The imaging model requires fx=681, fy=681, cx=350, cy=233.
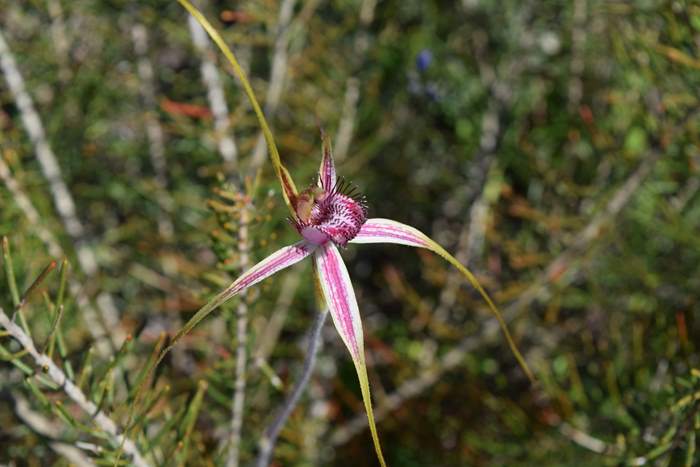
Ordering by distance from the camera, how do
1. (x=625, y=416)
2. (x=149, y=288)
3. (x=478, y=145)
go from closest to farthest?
(x=625, y=416)
(x=478, y=145)
(x=149, y=288)

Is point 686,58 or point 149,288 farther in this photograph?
point 149,288

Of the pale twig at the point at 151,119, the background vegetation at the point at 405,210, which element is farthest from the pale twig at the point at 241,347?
the pale twig at the point at 151,119

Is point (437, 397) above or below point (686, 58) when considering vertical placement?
below

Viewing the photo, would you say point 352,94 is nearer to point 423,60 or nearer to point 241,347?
point 423,60

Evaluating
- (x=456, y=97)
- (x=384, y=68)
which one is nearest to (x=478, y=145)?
(x=456, y=97)

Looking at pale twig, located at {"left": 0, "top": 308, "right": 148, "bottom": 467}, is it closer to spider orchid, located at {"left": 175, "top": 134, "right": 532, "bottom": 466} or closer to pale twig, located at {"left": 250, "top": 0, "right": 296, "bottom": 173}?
spider orchid, located at {"left": 175, "top": 134, "right": 532, "bottom": 466}

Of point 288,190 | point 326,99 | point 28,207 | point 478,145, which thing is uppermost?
point 326,99

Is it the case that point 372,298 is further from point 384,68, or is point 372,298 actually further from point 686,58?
point 686,58

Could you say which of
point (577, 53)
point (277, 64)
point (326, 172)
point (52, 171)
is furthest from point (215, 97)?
point (577, 53)

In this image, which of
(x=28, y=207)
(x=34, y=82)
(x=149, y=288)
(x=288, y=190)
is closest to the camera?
(x=288, y=190)

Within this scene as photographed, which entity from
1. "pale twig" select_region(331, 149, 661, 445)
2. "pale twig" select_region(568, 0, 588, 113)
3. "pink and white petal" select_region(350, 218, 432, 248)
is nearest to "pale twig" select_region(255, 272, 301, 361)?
"pale twig" select_region(331, 149, 661, 445)
